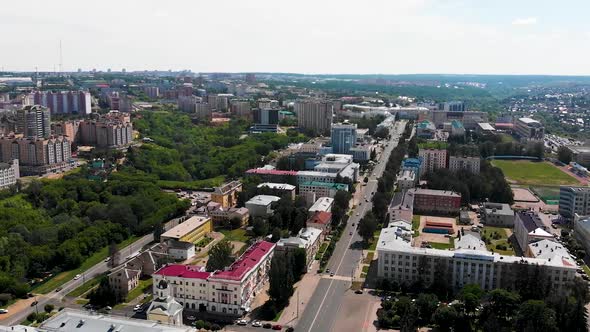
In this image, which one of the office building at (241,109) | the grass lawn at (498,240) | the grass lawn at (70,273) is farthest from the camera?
the office building at (241,109)

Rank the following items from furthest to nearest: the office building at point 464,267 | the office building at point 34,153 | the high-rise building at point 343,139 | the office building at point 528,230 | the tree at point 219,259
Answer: the high-rise building at point 343,139, the office building at point 34,153, the office building at point 528,230, the tree at point 219,259, the office building at point 464,267

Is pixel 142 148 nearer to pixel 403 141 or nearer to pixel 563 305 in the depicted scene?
pixel 403 141

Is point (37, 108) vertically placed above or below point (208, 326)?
above

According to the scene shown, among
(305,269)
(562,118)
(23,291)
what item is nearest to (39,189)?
(23,291)

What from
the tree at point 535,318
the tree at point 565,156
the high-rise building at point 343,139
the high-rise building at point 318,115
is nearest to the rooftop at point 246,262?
the tree at point 535,318

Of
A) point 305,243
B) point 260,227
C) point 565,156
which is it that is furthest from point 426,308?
point 565,156

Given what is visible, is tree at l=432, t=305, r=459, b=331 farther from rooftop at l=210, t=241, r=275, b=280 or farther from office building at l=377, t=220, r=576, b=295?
rooftop at l=210, t=241, r=275, b=280

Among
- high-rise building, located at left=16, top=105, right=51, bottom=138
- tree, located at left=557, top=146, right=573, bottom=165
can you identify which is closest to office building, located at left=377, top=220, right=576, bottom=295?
tree, located at left=557, top=146, right=573, bottom=165

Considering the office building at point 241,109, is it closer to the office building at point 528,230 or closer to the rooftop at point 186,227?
the rooftop at point 186,227
